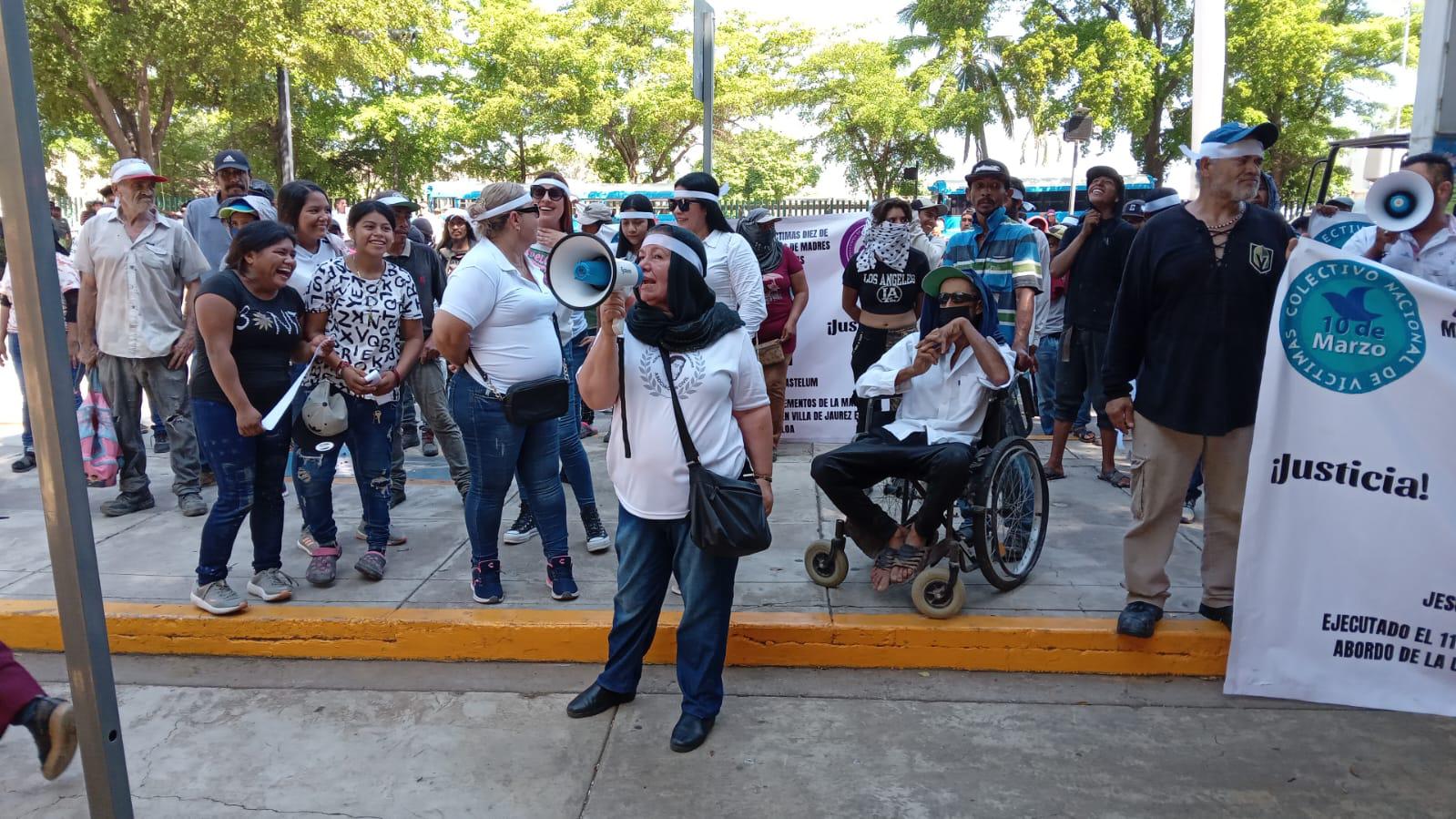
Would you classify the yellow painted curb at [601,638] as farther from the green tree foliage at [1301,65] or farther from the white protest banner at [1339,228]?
the green tree foliage at [1301,65]

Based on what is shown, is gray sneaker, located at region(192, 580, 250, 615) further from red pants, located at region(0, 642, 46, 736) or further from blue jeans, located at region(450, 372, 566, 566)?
red pants, located at region(0, 642, 46, 736)

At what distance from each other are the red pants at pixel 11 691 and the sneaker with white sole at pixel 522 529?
106 inches

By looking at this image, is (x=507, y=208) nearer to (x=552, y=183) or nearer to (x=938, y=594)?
(x=552, y=183)

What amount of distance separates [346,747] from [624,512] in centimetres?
127

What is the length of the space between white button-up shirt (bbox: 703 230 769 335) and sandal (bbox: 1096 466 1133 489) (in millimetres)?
2517

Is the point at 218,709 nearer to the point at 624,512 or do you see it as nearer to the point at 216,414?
the point at 216,414

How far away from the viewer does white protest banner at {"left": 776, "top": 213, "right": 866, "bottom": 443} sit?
7.75 metres

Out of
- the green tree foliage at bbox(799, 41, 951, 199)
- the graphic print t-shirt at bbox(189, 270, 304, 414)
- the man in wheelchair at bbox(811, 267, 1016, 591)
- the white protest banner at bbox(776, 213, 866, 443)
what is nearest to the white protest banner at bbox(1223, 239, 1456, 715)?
the man in wheelchair at bbox(811, 267, 1016, 591)

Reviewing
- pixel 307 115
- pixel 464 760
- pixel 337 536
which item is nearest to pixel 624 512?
pixel 464 760

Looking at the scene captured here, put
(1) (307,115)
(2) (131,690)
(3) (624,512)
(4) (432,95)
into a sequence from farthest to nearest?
(4) (432,95) → (1) (307,115) → (2) (131,690) → (3) (624,512)

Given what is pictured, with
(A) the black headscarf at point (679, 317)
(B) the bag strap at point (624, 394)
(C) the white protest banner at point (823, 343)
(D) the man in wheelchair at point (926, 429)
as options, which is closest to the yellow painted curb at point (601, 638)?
(D) the man in wheelchair at point (926, 429)

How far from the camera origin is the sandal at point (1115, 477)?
20.7ft

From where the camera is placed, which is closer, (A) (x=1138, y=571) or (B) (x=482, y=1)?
(A) (x=1138, y=571)

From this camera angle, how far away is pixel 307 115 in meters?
28.7
